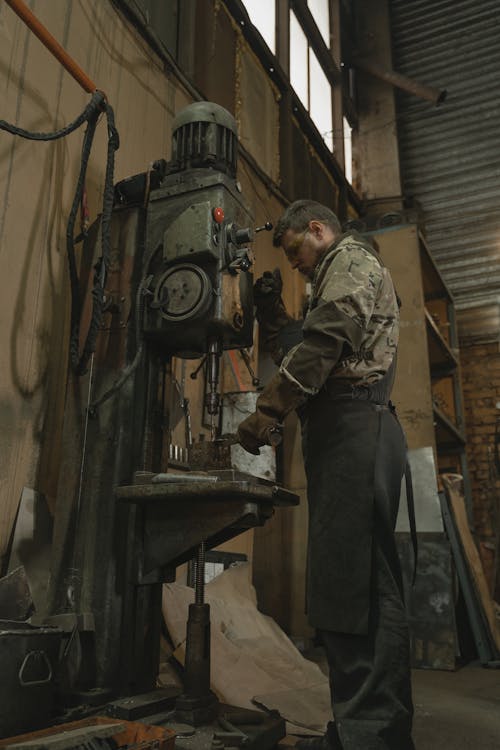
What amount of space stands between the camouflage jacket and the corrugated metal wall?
197 inches

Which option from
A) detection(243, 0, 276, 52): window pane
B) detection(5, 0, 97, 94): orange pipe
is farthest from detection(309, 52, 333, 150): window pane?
detection(5, 0, 97, 94): orange pipe

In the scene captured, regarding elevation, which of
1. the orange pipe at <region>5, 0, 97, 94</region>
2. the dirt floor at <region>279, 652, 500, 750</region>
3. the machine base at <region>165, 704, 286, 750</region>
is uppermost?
the orange pipe at <region>5, 0, 97, 94</region>

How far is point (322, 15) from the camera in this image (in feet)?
21.2

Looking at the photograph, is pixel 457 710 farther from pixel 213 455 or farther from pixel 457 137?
pixel 457 137

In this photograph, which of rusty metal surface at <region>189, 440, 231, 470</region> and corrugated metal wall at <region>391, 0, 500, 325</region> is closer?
rusty metal surface at <region>189, 440, 231, 470</region>

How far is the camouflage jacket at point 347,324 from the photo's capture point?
1.61 meters

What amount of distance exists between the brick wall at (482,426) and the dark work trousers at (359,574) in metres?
4.60

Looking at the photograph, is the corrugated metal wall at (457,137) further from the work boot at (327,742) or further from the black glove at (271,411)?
the work boot at (327,742)

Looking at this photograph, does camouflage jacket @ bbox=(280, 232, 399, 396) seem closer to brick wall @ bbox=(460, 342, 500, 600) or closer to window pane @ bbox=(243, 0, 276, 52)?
window pane @ bbox=(243, 0, 276, 52)

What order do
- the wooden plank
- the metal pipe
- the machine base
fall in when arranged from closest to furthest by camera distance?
the machine base
the wooden plank
the metal pipe

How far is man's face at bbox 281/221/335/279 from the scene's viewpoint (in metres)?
2.01

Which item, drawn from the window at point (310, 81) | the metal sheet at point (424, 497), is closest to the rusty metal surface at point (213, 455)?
the metal sheet at point (424, 497)

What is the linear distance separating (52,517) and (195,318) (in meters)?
0.89

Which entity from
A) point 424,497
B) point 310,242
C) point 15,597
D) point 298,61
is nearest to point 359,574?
point 15,597
